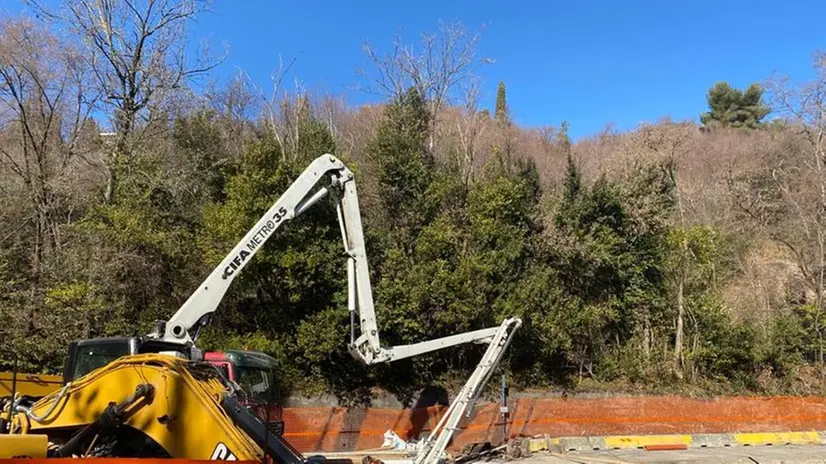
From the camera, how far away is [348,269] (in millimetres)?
10508

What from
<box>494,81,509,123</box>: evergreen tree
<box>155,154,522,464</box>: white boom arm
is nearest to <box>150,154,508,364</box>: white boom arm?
<box>155,154,522,464</box>: white boom arm

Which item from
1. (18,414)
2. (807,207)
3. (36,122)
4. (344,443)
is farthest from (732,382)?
(36,122)

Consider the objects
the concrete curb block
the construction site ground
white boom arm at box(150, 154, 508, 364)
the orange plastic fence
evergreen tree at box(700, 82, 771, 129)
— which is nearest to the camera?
white boom arm at box(150, 154, 508, 364)

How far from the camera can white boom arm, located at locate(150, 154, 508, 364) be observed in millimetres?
9062

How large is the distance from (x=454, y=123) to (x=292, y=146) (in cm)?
884

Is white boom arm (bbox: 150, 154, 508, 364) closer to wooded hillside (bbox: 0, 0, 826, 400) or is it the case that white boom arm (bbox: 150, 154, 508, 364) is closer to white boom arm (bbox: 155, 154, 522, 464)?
white boom arm (bbox: 155, 154, 522, 464)

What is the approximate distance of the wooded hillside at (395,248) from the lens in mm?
21234

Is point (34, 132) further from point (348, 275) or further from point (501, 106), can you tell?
point (501, 106)

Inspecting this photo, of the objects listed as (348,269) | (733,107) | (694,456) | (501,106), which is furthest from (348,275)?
(733,107)

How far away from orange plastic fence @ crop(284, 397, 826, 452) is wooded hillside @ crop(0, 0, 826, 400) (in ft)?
13.3

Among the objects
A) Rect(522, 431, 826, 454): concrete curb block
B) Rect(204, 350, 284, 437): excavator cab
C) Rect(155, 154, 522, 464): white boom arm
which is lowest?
Rect(522, 431, 826, 454): concrete curb block

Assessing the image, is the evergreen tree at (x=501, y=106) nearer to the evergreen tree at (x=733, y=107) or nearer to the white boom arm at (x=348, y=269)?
the evergreen tree at (x=733, y=107)

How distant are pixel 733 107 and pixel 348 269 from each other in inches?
2643

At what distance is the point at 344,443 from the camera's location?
17141mm
